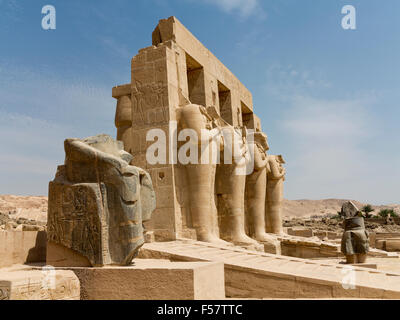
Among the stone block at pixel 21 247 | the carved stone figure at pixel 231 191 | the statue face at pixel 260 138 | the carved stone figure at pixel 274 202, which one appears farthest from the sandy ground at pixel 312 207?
the stone block at pixel 21 247

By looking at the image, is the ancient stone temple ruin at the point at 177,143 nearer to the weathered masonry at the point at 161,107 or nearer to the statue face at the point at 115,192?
the weathered masonry at the point at 161,107

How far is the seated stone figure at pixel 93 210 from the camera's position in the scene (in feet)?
15.4

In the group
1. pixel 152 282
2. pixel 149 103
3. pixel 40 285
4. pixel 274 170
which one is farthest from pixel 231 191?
pixel 40 285

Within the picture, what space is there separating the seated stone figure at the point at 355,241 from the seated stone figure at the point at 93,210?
5.91 meters

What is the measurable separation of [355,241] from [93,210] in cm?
658

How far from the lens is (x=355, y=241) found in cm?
909

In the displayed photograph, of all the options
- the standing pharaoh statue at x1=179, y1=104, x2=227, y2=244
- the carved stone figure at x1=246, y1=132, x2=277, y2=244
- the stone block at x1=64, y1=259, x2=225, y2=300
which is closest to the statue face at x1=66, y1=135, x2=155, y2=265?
the stone block at x1=64, y1=259, x2=225, y2=300

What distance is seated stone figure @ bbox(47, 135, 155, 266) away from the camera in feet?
15.4

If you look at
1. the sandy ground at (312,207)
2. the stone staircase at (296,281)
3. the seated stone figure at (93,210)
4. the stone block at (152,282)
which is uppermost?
the seated stone figure at (93,210)

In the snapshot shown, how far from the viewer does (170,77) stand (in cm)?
997

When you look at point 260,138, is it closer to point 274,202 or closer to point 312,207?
point 274,202

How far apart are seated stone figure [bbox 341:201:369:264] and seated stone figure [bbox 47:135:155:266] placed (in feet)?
19.4
